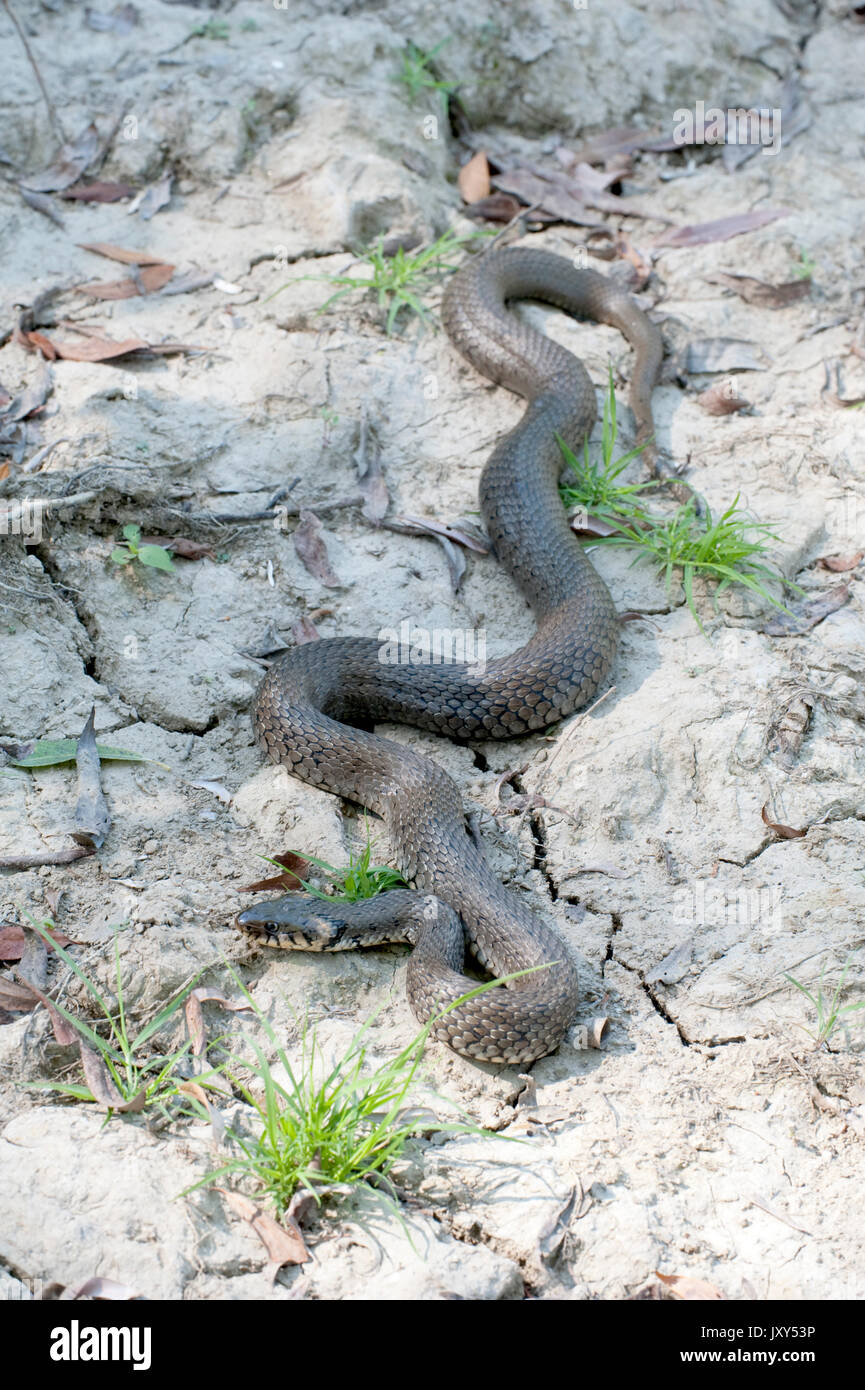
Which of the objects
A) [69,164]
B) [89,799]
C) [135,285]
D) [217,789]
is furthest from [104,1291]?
[69,164]

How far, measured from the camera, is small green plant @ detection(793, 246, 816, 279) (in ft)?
Answer: 23.4

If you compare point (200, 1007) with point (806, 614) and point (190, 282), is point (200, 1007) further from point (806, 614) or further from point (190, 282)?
point (190, 282)

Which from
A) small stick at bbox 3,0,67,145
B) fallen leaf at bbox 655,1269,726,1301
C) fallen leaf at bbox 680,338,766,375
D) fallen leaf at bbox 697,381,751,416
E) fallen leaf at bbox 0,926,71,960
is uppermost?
small stick at bbox 3,0,67,145

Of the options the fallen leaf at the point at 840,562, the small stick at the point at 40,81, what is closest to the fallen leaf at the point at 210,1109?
the fallen leaf at the point at 840,562

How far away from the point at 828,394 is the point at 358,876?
4174mm

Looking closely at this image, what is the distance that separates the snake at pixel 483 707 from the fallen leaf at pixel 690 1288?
0.82m

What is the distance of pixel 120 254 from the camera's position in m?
6.65

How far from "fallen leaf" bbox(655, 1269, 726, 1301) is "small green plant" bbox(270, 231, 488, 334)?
16.9ft

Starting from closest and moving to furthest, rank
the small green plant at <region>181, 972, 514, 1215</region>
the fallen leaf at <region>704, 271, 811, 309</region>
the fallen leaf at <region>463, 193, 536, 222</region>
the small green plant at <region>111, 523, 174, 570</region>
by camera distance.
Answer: the small green plant at <region>181, 972, 514, 1215</region> < the small green plant at <region>111, 523, 174, 570</region> < the fallen leaf at <region>704, 271, 811, 309</region> < the fallen leaf at <region>463, 193, 536, 222</region>

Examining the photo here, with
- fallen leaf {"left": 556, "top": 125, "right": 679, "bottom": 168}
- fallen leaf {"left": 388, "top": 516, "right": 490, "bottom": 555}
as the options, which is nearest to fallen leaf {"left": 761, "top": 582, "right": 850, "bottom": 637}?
fallen leaf {"left": 388, "top": 516, "right": 490, "bottom": 555}

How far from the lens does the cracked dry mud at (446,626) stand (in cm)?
336

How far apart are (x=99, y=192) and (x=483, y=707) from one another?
14.5 ft

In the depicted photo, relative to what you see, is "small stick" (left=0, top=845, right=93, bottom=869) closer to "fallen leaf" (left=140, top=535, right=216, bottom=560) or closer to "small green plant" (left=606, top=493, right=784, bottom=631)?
"fallen leaf" (left=140, top=535, right=216, bottom=560)

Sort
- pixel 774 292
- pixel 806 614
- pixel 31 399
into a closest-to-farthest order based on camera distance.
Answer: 1. pixel 806 614
2. pixel 31 399
3. pixel 774 292
